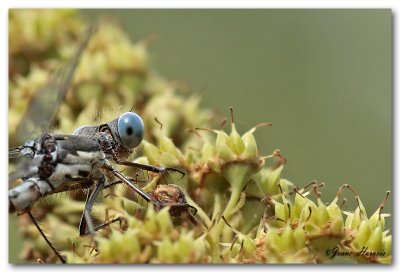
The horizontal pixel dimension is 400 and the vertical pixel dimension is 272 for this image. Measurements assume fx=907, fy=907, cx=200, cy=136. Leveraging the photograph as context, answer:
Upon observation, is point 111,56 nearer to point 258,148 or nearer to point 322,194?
point 258,148

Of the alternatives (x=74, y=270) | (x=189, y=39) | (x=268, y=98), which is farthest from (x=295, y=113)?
(x=74, y=270)

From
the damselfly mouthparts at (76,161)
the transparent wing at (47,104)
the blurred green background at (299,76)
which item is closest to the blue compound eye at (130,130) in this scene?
the damselfly mouthparts at (76,161)

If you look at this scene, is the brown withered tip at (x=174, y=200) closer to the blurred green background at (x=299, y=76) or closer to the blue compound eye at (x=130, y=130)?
the blue compound eye at (x=130, y=130)

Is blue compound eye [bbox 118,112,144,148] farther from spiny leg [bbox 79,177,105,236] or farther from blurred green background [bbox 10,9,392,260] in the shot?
blurred green background [bbox 10,9,392,260]

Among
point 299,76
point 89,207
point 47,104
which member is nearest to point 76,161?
point 89,207

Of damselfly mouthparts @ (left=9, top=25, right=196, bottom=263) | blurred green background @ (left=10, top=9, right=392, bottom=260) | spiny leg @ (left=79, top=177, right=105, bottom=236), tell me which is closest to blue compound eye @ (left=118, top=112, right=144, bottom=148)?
damselfly mouthparts @ (left=9, top=25, right=196, bottom=263)
